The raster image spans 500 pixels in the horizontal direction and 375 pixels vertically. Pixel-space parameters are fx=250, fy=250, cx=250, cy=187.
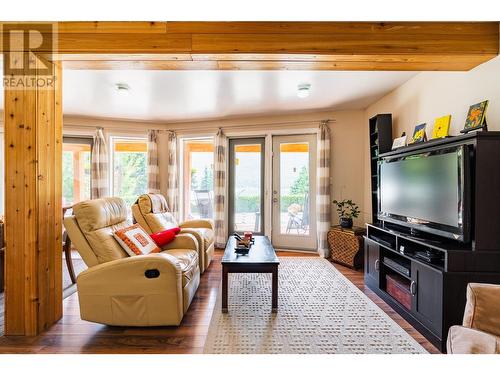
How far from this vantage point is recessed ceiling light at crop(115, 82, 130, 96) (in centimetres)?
308

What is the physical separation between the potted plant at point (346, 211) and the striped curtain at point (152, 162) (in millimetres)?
3264

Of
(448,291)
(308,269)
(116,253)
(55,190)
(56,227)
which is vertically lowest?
(308,269)

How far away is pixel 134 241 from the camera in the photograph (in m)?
2.31

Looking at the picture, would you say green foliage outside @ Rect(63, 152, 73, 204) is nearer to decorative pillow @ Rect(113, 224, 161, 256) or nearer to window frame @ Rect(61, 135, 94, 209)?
window frame @ Rect(61, 135, 94, 209)

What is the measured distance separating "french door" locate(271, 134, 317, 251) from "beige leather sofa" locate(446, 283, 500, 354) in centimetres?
313

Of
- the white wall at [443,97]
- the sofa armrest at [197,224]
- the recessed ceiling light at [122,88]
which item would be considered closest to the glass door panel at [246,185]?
the sofa armrest at [197,224]

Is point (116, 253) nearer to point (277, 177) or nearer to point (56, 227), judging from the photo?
point (56, 227)

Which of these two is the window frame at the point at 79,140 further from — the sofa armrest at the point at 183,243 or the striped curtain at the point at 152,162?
the sofa armrest at the point at 183,243

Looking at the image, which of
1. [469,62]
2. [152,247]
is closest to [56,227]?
[152,247]

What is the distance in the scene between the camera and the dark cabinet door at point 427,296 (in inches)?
69.2

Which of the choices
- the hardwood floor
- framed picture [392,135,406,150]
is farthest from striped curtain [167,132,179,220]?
framed picture [392,135,406,150]

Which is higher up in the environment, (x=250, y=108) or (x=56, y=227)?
(x=250, y=108)

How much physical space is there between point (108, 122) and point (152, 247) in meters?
3.35

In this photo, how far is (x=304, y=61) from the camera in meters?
1.98
